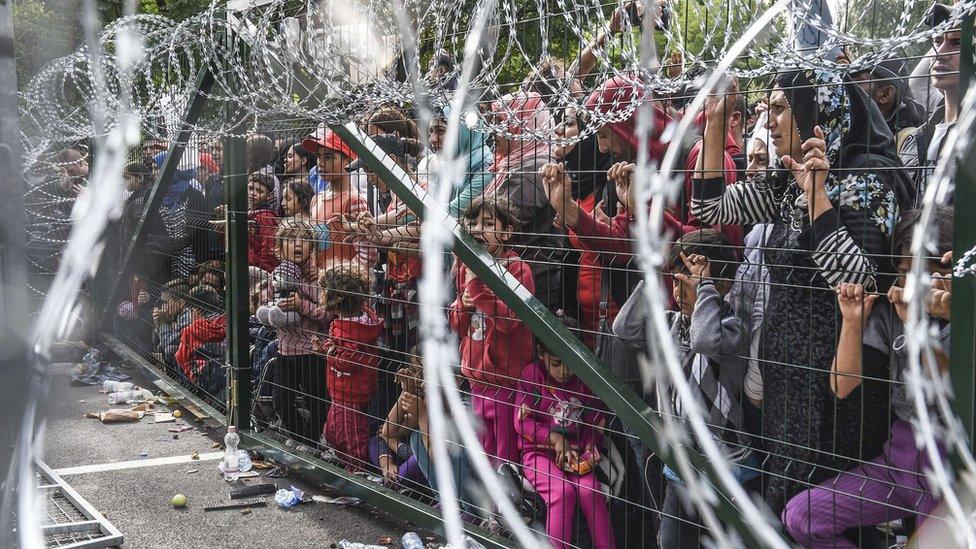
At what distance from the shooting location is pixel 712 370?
3.71 meters

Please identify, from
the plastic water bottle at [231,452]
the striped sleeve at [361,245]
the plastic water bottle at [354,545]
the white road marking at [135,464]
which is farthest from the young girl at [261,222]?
the plastic water bottle at [354,545]

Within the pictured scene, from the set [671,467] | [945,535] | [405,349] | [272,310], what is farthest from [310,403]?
[945,535]

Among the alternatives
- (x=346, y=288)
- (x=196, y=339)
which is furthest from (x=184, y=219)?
(x=346, y=288)

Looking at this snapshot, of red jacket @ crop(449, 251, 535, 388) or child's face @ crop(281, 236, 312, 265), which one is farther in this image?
child's face @ crop(281, 236, 312, 265)

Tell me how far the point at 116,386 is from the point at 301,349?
3160mm

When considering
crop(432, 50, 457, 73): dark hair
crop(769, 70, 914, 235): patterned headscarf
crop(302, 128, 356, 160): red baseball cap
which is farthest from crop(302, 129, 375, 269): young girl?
crop(769, 70, 914, 235): patterned headscarf

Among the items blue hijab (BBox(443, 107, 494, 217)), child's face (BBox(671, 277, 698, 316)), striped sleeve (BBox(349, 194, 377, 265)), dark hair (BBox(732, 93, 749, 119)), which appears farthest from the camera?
striped sleeve (BBox(349, 194, 377, 265))

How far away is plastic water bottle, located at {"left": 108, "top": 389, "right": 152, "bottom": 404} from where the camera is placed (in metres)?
7.87

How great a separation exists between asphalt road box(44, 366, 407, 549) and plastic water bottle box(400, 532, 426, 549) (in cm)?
18

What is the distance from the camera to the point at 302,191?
19.3 ft

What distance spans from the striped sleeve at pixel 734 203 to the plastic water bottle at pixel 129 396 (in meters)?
5.79

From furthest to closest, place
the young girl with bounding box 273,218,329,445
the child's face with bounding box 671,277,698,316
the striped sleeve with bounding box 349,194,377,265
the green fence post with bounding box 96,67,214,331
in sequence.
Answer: the green fence post with bounding box 96,67,214,331, the young girl with bounding box 273,218,329,445, the striped sleeve with bounding box 349,194,377,265, the child's face with bounding box 671,277,698,316

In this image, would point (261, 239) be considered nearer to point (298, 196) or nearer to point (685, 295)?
point (298, 196)

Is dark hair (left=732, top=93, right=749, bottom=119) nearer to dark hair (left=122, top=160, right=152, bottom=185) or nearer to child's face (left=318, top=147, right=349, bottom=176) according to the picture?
child's face (left=318, top=147, right=349, bottom=176)
